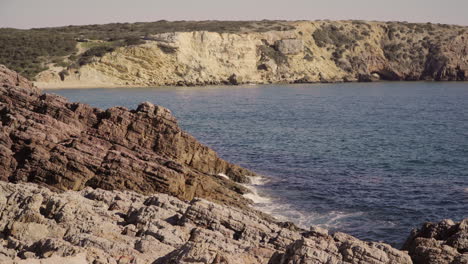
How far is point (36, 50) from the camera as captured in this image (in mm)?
124000

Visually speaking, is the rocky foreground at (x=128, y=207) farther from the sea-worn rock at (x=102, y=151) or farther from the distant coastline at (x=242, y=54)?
the distant coastline at (x=242, y=54)

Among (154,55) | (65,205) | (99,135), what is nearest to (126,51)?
(154,55)

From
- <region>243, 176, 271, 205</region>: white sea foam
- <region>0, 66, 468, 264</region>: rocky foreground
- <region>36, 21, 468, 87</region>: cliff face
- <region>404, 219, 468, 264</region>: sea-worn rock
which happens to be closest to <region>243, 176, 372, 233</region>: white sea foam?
<region>243, 176, 271, 205</region>: white sea foam

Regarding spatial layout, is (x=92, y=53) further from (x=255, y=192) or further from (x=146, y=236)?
(x=146, y=236)

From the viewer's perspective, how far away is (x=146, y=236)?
1590cm

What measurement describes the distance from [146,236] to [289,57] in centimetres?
13583

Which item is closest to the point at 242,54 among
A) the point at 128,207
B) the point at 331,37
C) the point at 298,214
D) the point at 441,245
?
the point at 331,37

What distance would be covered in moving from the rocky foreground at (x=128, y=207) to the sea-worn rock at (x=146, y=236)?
0.03 meters

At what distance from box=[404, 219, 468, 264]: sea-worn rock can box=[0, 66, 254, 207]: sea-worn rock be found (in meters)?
12.6

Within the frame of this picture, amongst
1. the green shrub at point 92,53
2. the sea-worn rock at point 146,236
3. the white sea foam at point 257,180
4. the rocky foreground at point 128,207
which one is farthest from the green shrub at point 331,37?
the sea-worn rock at point 146,236

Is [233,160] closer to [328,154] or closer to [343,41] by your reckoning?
[328,154]

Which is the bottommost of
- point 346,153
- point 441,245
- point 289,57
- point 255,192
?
point 255,192

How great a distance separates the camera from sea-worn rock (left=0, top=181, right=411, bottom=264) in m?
13.2

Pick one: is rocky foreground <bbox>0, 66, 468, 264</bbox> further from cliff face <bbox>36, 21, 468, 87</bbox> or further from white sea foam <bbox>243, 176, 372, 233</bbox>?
cliff face <bbox>36, 21, 468, 87</bbox>
